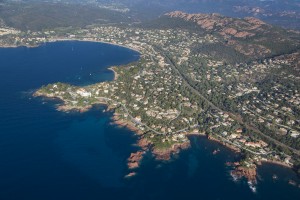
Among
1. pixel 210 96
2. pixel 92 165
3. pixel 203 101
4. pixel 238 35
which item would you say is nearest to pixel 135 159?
pixel 92 165

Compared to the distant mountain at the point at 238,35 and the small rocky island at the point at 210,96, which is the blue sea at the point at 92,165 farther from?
the distant mountain at the point at 238,35

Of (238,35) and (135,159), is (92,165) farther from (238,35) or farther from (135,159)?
(238,35)

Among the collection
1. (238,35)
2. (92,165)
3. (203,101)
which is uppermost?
(238,35)

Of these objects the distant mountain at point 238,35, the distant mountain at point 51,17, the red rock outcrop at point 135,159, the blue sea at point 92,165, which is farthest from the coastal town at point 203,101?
the distant mountain at point 51,17

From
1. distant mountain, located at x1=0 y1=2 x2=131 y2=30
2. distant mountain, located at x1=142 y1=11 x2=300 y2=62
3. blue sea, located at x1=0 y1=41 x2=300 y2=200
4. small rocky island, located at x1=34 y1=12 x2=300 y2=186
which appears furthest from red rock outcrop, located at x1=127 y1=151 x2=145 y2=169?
distant mountain, located at x1=0 y1=2 x2=131 y2=30

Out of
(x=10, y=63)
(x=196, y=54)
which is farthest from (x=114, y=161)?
(x=196, y=54)

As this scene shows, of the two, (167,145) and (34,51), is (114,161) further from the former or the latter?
(34,51)

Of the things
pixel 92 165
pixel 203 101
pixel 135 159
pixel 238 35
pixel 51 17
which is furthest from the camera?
pixel 51 17
